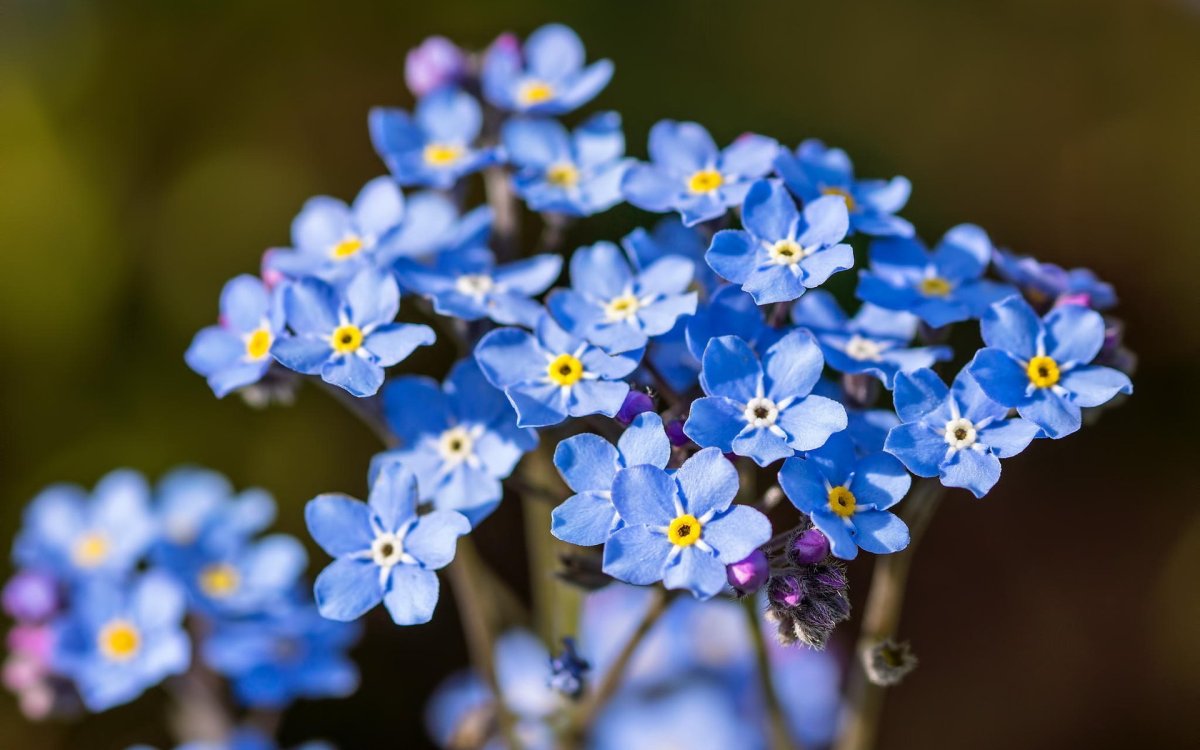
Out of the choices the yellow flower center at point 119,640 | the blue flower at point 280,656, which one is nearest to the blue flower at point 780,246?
the blue flower at point 280,656

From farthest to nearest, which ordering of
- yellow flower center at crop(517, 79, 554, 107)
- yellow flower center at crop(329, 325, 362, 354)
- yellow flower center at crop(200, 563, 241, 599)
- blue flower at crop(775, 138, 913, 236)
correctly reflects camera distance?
1. yellow flower center at crop(200, 563, 241, 599)
2. yellow flower center at crop(517, 79, 554, 107)
3. blue flower at crop(775, 138, 913, 236)
4. yellow flower center at crop(329, 325, 362, 354)

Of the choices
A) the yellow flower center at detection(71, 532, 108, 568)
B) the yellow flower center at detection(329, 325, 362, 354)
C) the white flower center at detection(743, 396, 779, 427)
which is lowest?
the yellow flower center at detection(71, 532, 108, 568)

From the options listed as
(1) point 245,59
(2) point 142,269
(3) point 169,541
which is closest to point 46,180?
(2) point 142,269

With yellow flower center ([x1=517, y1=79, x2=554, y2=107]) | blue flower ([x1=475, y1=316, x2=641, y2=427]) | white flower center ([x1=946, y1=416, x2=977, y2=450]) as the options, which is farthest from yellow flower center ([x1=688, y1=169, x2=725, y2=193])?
white flower center ([x1=946, y1=416, x2=977, y2=450])

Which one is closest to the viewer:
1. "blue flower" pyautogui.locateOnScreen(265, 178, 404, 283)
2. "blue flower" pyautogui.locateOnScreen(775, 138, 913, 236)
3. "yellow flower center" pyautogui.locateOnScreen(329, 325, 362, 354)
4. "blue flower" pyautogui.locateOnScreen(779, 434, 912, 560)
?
"blue flower" pyautogui.locateOnScreen(779, 434, 912, 560)

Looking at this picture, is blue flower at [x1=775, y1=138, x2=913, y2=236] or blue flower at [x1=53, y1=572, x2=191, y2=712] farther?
blue flower at [x1=53, y1=572, x2=191, y2=712]

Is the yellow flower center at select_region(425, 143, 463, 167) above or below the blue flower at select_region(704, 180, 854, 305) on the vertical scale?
below

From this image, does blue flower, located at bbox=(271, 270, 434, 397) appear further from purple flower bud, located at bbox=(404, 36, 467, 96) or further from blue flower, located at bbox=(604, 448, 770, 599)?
purple flower bud, located at bbox=(404, 36, 467, 96)
